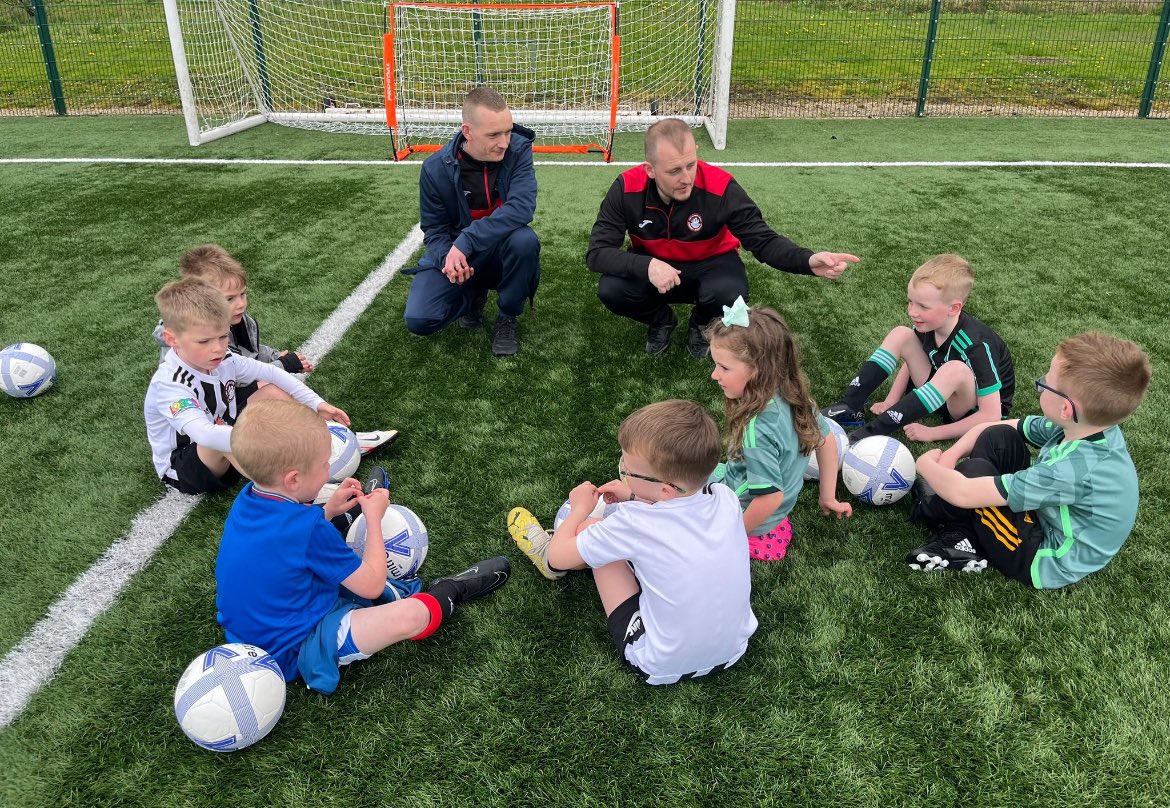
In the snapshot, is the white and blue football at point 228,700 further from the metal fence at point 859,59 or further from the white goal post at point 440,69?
the metal fence at point 859,59

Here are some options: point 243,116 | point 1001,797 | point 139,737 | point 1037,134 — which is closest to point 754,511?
point 1001,797

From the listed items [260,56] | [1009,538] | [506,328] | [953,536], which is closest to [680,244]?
[506,328]

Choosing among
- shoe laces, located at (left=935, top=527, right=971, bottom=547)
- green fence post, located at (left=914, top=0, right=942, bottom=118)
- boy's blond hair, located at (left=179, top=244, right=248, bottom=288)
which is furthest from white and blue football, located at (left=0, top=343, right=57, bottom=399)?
green fence post, located at (left=914, top=0, right=942, bottom=118)

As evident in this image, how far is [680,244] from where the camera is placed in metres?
4.44

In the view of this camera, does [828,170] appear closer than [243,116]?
Yes

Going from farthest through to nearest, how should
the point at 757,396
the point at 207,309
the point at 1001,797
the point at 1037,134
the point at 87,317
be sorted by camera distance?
1. the point at 1037,134
2. the point at 87,317
3. the point at 207,309
4. the point at 757,396
5. the point at 1001,797

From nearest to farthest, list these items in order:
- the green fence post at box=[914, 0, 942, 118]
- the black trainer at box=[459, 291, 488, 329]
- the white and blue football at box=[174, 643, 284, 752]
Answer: the white and blue football at box=[174, 643, 284, 752] < the black trainer at box=[459, 291, 488, 329] < the green fence post at box=[914, 0, 942, 118]

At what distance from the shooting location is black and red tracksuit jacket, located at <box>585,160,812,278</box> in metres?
4.27

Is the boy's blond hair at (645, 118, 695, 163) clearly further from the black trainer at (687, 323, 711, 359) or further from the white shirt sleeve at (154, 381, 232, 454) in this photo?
the white shirt sleeve at (154, 381, 232, 454)

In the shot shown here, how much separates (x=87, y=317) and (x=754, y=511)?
14.8 feet

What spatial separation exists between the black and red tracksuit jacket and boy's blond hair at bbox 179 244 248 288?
6.16 ft

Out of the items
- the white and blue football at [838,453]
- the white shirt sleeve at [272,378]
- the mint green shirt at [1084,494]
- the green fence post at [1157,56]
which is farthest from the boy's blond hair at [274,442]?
the green fence post at [1157,56]

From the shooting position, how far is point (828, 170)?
8109 millimetres

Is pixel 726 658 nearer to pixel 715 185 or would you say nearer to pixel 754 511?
pixel 754 511
